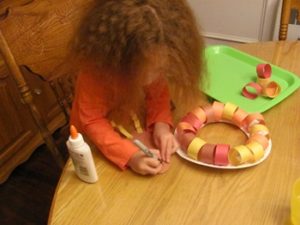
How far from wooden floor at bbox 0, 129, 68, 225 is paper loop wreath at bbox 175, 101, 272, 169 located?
0.88 meters

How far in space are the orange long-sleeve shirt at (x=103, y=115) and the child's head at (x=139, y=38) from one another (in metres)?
0.10

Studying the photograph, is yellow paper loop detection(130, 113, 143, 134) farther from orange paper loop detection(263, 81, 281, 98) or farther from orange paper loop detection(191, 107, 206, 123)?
orange paper loop detection(263, 81, 281, 98)

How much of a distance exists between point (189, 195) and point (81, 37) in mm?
391

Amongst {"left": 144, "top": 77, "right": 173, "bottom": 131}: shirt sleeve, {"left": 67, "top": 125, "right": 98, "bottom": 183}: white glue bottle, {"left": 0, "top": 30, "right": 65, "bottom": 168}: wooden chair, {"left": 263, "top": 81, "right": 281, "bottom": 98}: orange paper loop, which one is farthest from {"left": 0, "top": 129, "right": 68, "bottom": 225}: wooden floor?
{"left": 263, "top": 81, "right": 281, "bottom": 98}: orange paper loop

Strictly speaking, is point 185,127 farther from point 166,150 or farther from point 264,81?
point 264,81

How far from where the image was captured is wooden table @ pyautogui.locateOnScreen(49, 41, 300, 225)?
65cm

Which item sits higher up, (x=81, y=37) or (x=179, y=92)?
(x=81, y=37)

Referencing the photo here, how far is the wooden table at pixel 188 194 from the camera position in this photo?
650 millimetres

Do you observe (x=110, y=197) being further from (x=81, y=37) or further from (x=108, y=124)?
(x=81, y=37)

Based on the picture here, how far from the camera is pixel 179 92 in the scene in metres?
0.86

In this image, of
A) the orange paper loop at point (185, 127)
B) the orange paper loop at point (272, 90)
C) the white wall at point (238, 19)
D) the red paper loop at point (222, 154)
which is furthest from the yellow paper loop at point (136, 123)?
the white wall at point (238, 19)

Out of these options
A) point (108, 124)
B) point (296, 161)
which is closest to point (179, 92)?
point (108, 124)

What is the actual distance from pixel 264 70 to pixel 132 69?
42cm

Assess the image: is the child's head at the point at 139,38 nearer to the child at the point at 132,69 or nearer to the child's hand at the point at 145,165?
the child at the point at 132,69
